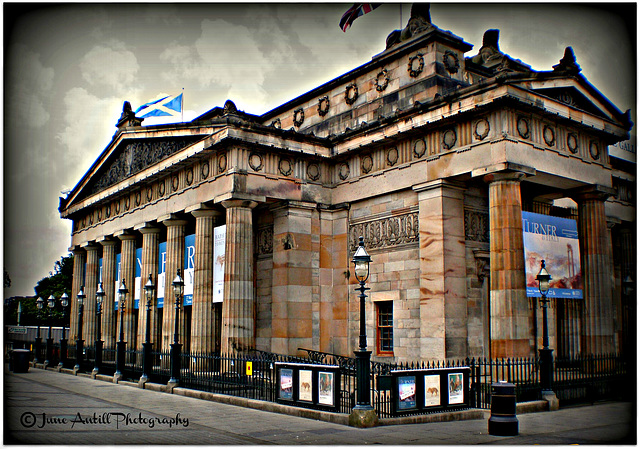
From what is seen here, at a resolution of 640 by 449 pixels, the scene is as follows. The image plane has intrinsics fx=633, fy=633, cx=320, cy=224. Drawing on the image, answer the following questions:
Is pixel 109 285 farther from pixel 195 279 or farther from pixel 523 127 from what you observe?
pixel 523 127

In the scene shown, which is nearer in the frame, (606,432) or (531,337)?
(606,432)

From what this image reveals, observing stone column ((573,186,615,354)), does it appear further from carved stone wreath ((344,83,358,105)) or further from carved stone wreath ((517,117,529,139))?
carved stone wreath ((344,83,358,105))

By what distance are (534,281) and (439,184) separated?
4.58 meters

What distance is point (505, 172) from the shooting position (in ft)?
66.9

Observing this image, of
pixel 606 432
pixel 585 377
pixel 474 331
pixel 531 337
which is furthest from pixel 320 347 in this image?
pixel 606 432

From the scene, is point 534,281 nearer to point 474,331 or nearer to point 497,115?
point 474,331

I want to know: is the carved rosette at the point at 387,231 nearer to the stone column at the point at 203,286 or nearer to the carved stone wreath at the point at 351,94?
the stone column at the point at 203,286

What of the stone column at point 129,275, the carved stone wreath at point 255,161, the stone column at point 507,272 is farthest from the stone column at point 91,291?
the stone column at point 507,272

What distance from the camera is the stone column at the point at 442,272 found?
21.6m

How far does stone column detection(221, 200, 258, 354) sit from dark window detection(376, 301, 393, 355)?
4960 millimetres

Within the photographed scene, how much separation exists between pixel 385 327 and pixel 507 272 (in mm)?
5995

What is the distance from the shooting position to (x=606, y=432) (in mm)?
13414

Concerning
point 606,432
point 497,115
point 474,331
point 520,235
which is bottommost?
point 606,432

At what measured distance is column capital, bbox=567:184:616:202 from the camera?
24047mm
